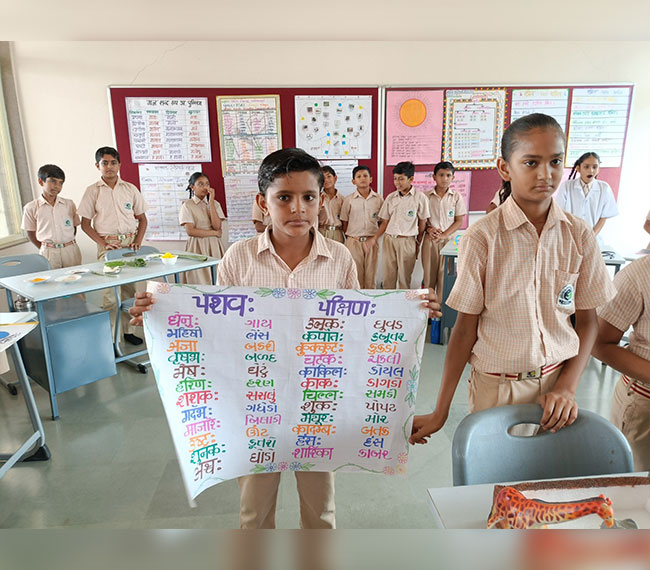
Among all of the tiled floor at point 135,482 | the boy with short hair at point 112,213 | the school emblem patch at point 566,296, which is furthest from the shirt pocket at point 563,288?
the boy with short hair at point 112,213

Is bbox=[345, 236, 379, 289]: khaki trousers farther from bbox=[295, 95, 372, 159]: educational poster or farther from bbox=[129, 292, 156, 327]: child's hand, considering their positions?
bbox=[129, 292, 156, 327]: child's hand

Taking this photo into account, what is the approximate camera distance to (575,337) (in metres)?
1.43

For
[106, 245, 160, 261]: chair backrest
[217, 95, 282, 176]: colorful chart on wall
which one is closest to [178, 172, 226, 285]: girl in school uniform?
[217, 95, 282, 176]: colorful chart on wall

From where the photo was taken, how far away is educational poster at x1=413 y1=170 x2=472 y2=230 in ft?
17.2

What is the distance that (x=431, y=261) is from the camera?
5086 millimetres

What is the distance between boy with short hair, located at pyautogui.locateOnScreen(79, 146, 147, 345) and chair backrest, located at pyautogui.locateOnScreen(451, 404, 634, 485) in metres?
3.85

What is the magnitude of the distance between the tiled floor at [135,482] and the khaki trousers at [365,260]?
222 centimetres

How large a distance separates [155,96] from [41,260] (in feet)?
7.13

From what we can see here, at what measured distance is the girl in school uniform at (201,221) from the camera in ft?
16.0

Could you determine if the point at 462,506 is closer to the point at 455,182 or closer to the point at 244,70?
the point at 455,182

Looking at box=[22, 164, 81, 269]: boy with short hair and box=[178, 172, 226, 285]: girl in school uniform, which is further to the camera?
box=[178, 172, 226, 285]: girl in school uniform

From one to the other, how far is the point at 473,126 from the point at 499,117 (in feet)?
1.01

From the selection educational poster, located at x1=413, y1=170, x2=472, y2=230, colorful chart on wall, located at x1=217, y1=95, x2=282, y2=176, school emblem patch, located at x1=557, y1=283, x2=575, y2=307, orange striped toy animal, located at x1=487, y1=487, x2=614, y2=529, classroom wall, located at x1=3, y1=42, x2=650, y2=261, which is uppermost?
classroom wall, located at x1=3, y1=42, x2=650, y2=261

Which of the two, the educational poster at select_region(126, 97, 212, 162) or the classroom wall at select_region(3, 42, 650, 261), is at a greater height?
the classroom wall at select_region(3, 42, 650, 261)
